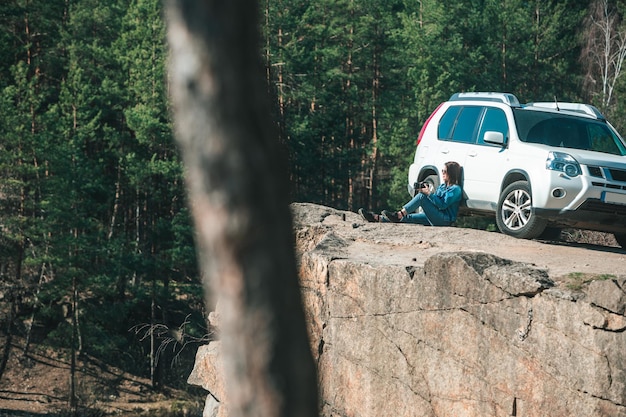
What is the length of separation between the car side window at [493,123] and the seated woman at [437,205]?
20.7 inches

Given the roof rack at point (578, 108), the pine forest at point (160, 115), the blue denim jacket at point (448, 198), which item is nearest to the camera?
the blue denim jacket at point (448, 198)

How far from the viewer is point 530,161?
11547 millimetres

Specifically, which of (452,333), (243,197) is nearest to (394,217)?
(452,333)

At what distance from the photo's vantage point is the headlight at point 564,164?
36.8 feet

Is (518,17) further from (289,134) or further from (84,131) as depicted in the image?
(84,131)

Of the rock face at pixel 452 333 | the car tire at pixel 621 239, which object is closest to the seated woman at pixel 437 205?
the rock face at pixel 452 333

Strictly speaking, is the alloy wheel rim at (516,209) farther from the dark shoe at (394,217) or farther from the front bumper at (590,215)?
the dark shoe at (394,217)

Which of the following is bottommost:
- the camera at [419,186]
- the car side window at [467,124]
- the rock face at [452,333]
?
the rock face at [452,333]

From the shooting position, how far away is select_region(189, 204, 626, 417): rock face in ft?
27.6

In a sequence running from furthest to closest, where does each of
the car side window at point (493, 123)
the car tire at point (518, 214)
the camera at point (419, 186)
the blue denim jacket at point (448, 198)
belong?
the camera at point (419, 186)
the blue denim jacket at point (448, 198)
the car side window at point (493, 123)
the car tire at point (518, 214)

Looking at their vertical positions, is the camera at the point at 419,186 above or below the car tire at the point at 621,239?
above

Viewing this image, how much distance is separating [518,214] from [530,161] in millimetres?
702

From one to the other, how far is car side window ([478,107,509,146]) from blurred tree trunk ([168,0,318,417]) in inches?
370

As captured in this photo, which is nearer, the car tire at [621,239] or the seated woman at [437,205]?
the seated woman at [437,205]
